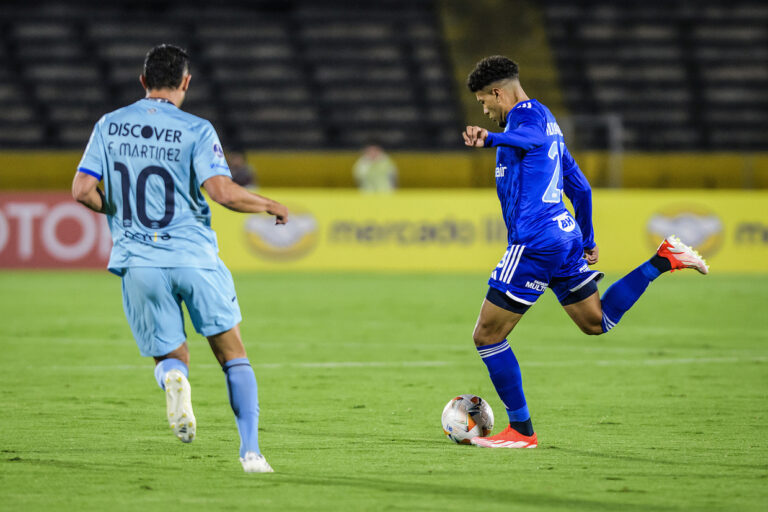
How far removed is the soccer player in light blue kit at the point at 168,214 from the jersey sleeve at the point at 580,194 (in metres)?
2.35

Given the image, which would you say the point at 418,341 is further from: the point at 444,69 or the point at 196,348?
the point at 444,69

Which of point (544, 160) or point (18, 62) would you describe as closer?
point (544, 160)

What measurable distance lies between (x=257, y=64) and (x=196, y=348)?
763 inches

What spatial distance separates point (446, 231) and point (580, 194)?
47.6 ft

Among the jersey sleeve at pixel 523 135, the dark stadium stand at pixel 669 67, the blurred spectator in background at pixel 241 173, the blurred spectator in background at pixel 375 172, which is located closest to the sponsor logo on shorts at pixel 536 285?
the jersey sleeve at pixel 523 135

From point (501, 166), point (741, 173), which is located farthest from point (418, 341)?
point (741, 173)

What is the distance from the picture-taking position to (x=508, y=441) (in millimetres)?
7191

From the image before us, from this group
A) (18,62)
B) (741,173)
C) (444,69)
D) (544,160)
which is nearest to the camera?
(544,160)

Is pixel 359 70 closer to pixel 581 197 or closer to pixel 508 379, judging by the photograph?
pixel 581 197

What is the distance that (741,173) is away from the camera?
26453mm

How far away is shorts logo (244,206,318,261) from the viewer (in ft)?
70.9

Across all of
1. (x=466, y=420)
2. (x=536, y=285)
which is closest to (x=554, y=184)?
(x=536, y=285)

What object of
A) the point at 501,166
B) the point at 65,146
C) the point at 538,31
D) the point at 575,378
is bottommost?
the point at 575,378

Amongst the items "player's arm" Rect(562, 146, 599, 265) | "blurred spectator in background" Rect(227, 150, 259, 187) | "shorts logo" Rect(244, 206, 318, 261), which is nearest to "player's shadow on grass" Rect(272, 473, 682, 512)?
"player's arm" Rect(562, 146, 599, 265)
